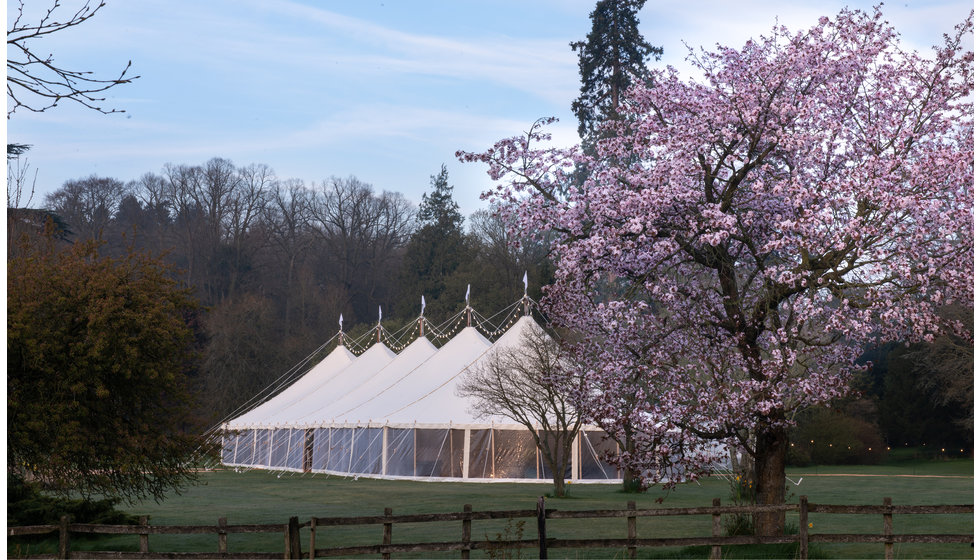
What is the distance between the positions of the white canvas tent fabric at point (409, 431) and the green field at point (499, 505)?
914mm

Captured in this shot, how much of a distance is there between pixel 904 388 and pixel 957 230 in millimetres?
40571

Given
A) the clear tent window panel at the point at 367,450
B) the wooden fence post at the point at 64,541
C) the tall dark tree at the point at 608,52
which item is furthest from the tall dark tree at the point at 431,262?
the wooden fence post at the point at 64,541

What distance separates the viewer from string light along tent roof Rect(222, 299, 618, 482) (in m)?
33.1

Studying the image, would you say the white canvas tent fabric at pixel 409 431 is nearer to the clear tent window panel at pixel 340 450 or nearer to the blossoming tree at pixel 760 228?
the clear tent window panel at pixel 340 450

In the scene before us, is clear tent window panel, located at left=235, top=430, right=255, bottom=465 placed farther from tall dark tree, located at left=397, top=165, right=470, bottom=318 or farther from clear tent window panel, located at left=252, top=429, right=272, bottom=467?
tall dark tree, located at left=397, top=165, right=470, bottom=318

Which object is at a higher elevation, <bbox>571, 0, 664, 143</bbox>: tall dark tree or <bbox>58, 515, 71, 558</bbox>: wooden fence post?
<bbox>571, 0, 664, 143</bbox>: tall dark tree

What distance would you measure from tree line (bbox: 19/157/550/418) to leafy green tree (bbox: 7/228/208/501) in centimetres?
4001

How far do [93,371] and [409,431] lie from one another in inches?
765

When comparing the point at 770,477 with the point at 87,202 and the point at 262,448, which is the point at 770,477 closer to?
the point at 262,448

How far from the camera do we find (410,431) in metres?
34.8

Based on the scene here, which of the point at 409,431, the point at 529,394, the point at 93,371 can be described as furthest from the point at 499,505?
the point at 409,431

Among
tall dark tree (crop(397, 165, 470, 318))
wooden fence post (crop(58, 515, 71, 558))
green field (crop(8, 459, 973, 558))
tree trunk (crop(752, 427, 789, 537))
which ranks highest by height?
tall dark tree (crop(397, 165, 470, 318))

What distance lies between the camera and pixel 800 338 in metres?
13.5

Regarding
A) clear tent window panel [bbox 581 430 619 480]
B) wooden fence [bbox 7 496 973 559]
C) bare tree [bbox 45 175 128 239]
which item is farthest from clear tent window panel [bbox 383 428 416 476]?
bare tree [bbox 45 175 128 239]
